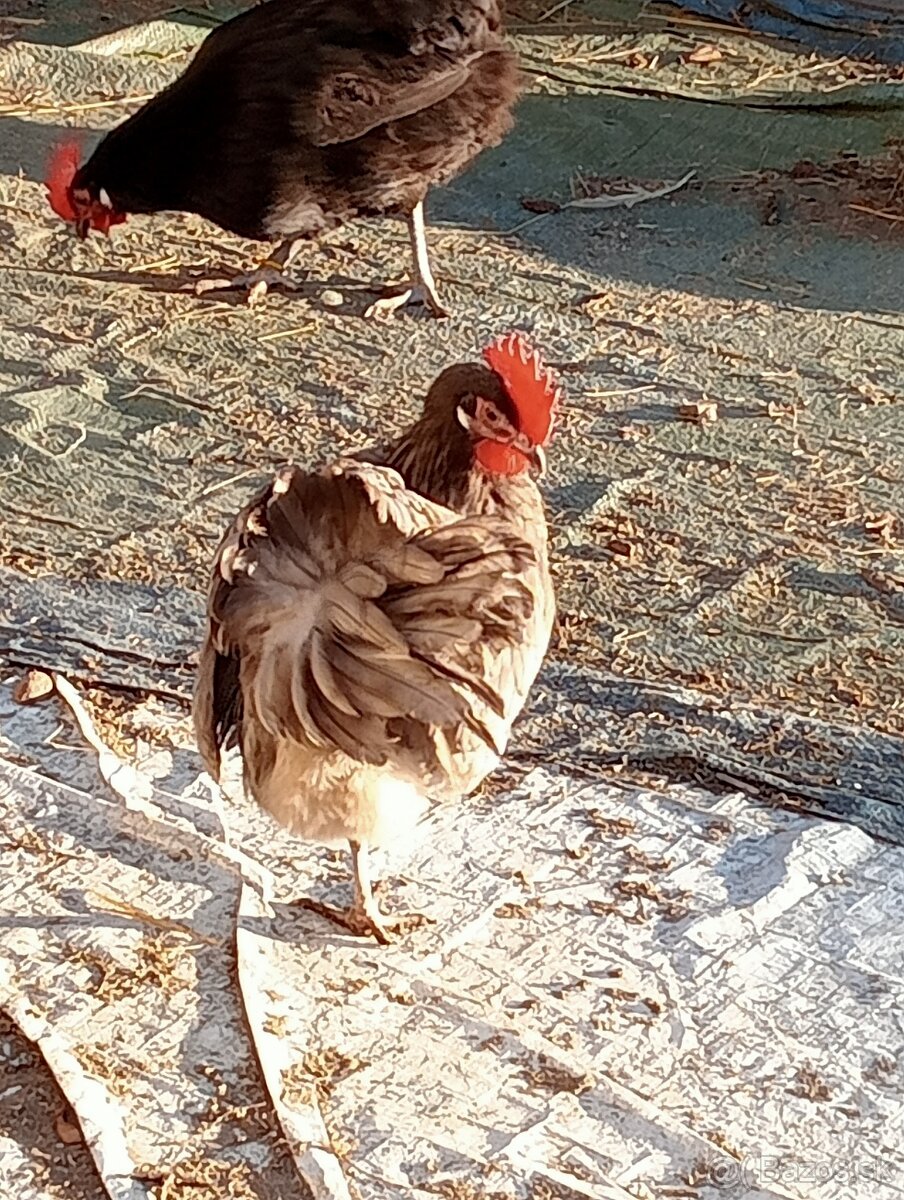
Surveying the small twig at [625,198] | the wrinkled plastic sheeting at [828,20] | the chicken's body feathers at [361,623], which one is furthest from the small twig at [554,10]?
the chicken's body feathers at [361,623]

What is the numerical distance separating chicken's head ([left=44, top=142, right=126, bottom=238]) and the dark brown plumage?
0.03 m

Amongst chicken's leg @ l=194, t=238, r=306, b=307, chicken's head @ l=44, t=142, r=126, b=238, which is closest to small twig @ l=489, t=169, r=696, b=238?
chicken's leg @ l=194, t=238, r=306, b=307

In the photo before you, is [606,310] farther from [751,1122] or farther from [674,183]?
[751,1122]

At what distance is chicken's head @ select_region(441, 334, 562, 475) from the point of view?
262cm

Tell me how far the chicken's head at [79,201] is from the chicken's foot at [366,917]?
2.54m

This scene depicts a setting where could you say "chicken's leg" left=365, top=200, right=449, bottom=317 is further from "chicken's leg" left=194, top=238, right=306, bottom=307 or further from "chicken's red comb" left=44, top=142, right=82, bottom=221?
"chicken's red comb" left=44, top=142, right=82, bottom=221

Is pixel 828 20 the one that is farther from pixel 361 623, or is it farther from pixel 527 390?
pixel 361 623

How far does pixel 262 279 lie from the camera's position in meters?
4.70

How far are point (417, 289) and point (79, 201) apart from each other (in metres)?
0.94

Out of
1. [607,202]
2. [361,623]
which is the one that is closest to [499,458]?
[361,623]

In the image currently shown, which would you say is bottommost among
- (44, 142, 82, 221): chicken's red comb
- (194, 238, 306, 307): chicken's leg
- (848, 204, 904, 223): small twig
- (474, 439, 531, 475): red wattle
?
(194, 238, 306, 307): chicken's leg

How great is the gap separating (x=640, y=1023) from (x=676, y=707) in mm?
768

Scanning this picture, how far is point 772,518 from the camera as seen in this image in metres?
3.65

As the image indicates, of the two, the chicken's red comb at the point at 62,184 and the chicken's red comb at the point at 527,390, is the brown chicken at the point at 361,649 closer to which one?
the chicken's red comb at the point at 527,390
